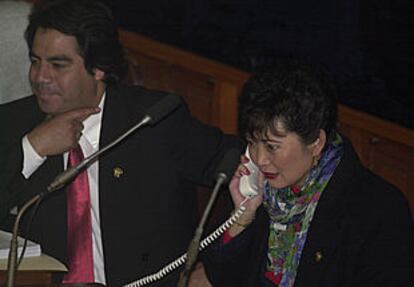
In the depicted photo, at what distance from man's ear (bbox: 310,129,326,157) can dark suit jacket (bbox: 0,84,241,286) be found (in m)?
0.47

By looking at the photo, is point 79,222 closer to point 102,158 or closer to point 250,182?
point 102,158

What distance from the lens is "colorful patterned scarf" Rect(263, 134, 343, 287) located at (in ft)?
10.9

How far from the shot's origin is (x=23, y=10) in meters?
4.25

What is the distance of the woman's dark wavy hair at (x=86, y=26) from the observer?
12.5 feet

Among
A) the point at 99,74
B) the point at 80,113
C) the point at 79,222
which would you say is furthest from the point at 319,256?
the point at 99,74

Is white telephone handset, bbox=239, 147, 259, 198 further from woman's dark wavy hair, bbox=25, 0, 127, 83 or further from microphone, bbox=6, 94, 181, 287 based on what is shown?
woman's dark wavy hair, bbox=25, 0, 127, 83

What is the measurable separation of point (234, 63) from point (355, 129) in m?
1.34

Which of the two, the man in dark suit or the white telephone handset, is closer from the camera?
the white telephone handset

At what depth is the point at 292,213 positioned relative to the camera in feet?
11.1

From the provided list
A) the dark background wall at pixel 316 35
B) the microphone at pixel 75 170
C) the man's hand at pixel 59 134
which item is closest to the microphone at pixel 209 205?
the microphone at pixel 75 170

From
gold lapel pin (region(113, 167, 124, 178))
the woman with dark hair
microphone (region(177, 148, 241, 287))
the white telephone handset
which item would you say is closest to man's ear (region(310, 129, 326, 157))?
the woman with dark hair

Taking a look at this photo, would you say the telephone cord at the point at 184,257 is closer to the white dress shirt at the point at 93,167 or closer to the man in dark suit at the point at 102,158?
the man in dark suit at the point at 102,158

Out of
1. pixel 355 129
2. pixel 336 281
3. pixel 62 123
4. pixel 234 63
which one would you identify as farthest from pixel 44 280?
pixel 234 63

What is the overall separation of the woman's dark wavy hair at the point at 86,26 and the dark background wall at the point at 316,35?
30.2 inches
